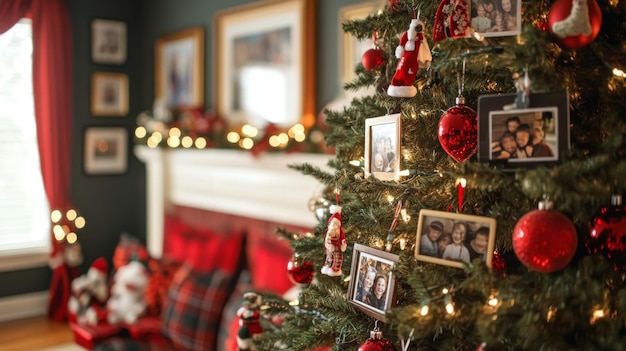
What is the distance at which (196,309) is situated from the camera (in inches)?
121

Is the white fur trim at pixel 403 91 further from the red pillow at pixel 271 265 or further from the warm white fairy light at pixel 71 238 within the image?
the warm white fairy light at pixel 71 238

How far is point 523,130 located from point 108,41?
14.2 ft

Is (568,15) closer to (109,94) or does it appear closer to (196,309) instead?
(196,309)

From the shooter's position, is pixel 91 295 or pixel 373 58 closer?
pixel 373 58

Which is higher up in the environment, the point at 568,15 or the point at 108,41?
the point at 108,41

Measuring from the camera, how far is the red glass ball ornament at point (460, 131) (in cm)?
114

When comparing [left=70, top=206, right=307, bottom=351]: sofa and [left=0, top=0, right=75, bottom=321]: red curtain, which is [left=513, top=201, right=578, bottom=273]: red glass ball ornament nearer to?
[left=70, top=206, right=307, bottom=351]: sofa

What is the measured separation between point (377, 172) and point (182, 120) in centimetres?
329

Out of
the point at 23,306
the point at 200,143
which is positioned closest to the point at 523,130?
the point at 200,143

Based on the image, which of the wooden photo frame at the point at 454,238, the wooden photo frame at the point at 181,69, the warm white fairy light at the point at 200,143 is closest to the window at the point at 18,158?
the wooden photo frame at the point at 181,69

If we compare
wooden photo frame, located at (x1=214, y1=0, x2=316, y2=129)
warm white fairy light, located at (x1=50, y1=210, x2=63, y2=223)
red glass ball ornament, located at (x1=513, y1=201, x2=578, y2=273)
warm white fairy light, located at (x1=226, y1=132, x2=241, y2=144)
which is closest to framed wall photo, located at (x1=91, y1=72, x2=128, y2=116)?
warm white fairy light, located at (x1=50, y1=210, x2=63, y2=223)

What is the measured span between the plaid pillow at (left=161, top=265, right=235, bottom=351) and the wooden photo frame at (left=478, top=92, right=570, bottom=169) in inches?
86.6

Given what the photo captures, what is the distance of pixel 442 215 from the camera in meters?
1.14

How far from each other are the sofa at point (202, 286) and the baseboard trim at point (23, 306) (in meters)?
1.09
